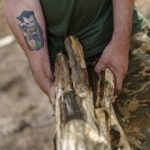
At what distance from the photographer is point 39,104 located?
333 cm

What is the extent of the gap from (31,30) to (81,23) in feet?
0.88

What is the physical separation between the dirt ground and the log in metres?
1.48

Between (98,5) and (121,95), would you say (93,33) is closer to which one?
(98,5)

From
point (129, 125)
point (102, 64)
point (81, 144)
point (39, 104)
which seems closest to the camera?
point (81, 144)

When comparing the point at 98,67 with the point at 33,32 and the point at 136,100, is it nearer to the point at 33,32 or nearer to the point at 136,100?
the point at 136,100

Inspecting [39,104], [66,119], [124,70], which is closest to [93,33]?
[124,70]

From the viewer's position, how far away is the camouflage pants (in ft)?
5.24

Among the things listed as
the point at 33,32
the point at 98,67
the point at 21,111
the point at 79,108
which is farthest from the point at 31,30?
the point at 21,111

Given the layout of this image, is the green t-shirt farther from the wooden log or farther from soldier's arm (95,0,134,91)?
the wooden log

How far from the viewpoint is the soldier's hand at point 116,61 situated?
4.95ft

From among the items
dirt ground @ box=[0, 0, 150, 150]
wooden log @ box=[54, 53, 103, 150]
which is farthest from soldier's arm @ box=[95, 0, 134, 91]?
dirt ground @ box=[0, 0, 150, 150]

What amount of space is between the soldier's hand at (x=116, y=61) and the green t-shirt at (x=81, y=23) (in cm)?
12

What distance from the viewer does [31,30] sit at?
1.63m

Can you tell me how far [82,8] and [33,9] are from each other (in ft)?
0.82
